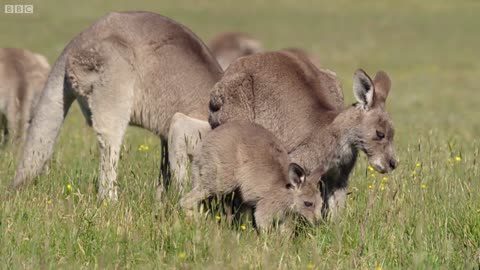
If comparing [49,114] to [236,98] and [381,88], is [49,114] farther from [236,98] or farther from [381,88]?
[381,88]

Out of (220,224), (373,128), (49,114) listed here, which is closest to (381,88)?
(373,128)

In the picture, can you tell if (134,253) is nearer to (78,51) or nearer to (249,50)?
(78,51)

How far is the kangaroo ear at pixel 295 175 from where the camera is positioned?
6.93 metres

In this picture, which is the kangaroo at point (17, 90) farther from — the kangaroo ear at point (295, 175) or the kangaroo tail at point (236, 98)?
the kangaroo ear at point (295, 175)

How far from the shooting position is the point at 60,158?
30.7 feet

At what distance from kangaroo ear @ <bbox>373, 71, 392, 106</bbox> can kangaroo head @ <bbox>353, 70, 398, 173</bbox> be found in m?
0.02

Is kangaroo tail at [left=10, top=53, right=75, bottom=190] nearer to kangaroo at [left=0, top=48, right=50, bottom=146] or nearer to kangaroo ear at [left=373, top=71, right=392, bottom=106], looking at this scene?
kangaroo at [left=0, top=48, right=50, bottom=146]

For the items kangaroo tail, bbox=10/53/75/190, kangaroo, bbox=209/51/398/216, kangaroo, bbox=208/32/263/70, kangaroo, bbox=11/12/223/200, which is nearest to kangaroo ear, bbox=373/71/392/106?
kangaroo, bbox=209/51/398/216

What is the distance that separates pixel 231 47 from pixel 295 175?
9192mm

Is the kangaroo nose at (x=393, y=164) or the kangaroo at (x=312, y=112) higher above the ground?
the kangaroo at (x=312, y=112)

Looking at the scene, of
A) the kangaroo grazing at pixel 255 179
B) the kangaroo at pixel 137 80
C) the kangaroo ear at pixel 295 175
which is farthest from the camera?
the kangaroo at pixel 137 80

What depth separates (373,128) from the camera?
23.9 ft

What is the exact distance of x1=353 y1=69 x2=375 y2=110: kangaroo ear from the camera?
732 cm

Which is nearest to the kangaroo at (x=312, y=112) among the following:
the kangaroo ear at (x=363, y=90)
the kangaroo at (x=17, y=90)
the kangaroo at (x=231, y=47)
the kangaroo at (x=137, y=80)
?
the kangaroo ear at (x=363, y=90)
